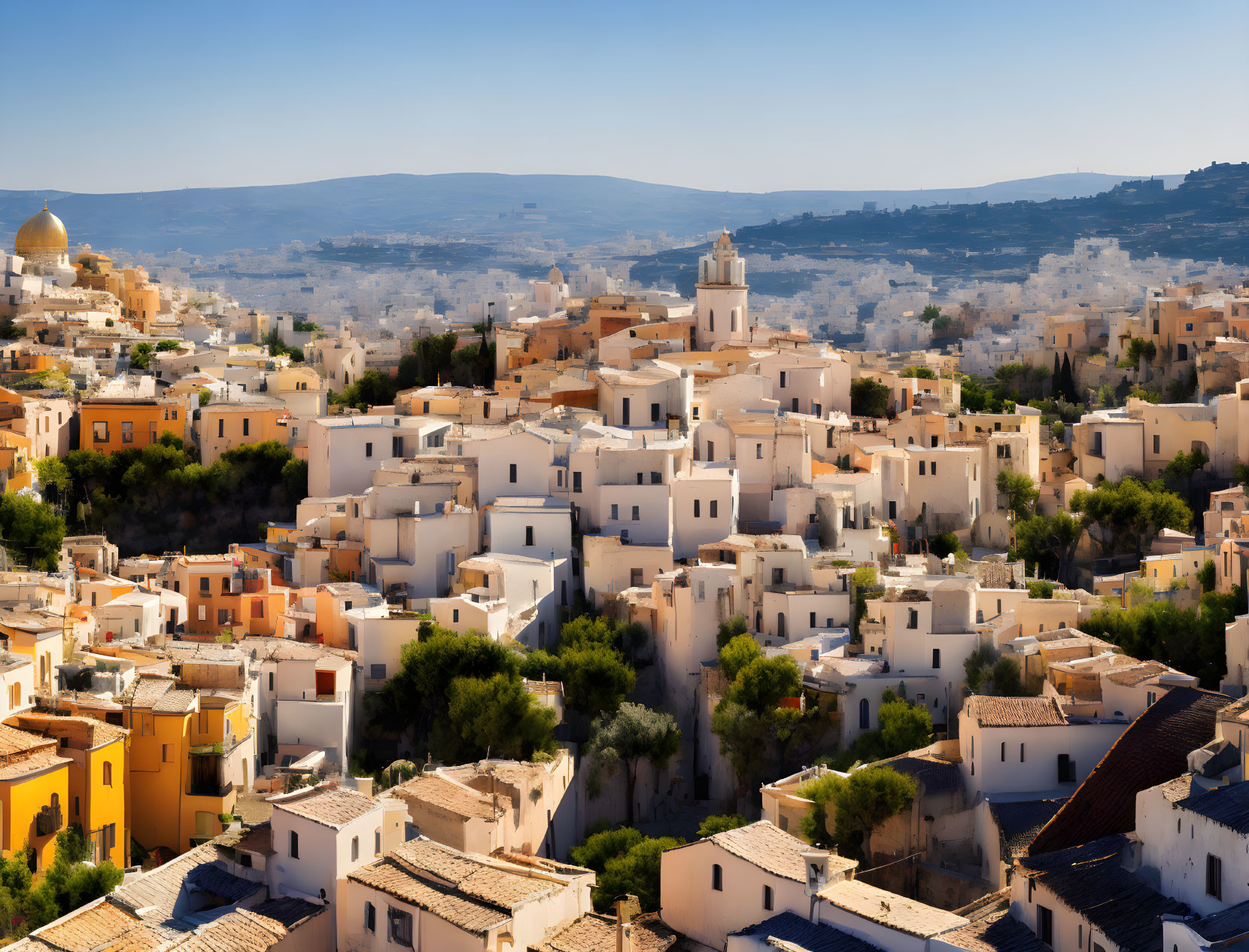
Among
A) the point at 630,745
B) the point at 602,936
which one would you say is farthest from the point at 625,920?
the point at 630,745

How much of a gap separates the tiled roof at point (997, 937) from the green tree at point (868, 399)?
17673 mm

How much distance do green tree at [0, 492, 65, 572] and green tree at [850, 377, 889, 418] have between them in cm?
1384

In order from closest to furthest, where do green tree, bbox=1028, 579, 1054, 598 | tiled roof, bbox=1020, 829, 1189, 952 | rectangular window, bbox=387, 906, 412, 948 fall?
1. tiled roof, bbox=1020, 829, 1189, 952
2. rectangular window, bbox=387, 906, 412, 948
3. green tree, bbox=1028, 579, 1054, 598

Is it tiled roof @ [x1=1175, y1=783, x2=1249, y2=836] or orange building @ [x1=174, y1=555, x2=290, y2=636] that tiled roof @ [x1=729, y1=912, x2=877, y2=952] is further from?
orange building @ [x1=174, y1=555, x2=290, y2=636]

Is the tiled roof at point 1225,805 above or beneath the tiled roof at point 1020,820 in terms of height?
above

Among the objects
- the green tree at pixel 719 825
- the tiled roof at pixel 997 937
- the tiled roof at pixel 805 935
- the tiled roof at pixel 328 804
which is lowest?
the green tree at pixel 719 825

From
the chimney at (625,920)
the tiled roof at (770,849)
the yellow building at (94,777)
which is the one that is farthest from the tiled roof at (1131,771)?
the yellow building at (94,777)

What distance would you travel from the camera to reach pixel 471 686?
68.4 ft

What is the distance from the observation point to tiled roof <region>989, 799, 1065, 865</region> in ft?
54.5

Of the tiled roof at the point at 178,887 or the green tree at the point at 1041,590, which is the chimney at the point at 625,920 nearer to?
the tiled roof at the point at 178,887

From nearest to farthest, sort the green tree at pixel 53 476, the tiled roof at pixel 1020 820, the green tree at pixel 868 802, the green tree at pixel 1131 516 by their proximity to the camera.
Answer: the tiled roof at pixel 1020 820, the green tree at pixel 868 802, the green tree at pixel 1131 516, the green tree at pixel 53 476

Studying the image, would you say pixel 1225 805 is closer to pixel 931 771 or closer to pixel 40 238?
pixel 931 771

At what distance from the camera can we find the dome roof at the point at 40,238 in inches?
2039

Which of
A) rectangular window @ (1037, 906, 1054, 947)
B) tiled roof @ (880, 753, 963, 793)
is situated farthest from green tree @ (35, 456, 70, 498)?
rectangular window @ (1037, 906, 1054, 947)
